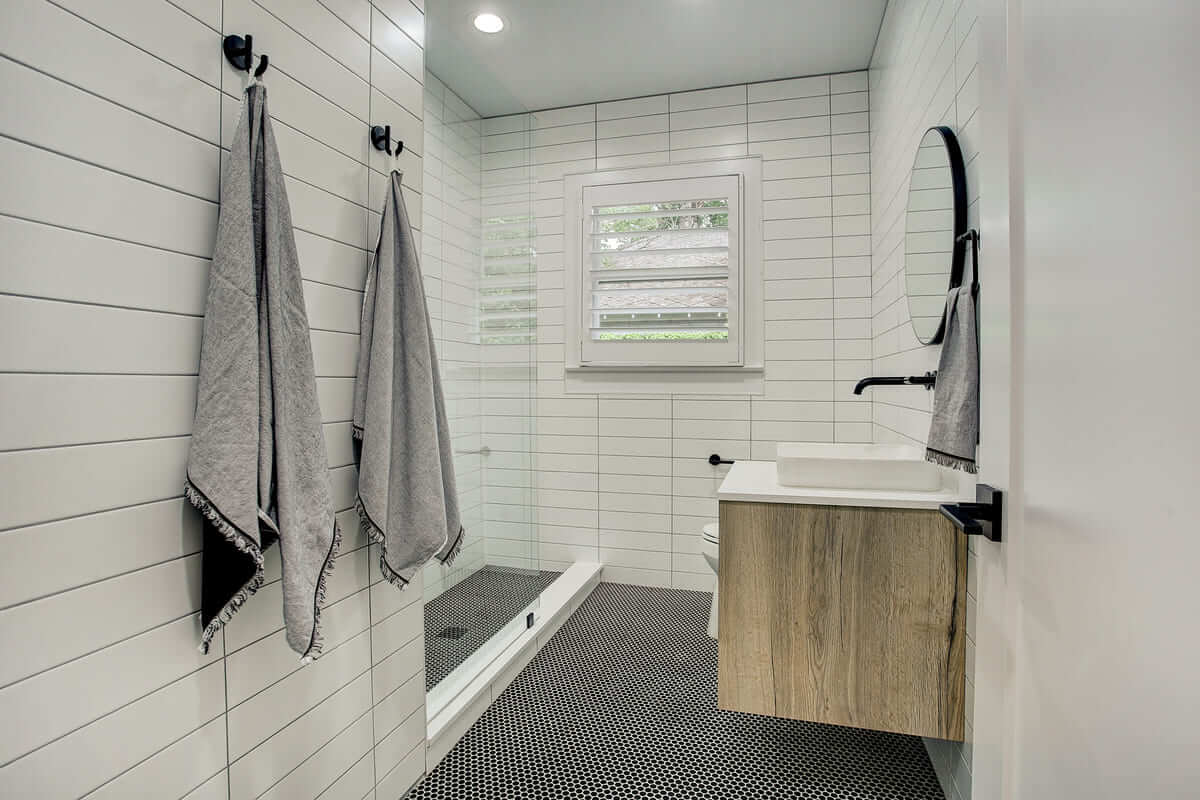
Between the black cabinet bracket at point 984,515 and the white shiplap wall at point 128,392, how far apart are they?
122cm

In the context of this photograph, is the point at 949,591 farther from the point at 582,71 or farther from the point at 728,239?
the point at 582,71

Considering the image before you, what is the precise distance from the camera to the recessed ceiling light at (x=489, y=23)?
2.53 m

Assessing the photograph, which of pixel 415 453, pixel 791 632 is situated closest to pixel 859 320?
pixel 791 632

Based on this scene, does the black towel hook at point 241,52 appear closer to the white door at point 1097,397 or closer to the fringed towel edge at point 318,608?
the fringed towel edge at point 318,608

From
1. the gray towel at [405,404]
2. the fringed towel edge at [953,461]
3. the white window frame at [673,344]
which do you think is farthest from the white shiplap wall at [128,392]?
the white window frame at [673,344]

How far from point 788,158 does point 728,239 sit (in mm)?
488

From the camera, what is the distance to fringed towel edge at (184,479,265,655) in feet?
3.13

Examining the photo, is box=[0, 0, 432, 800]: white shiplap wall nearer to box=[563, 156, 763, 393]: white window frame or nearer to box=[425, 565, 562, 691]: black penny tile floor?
box=[425, 565, 562, 691]: black penny tile floor

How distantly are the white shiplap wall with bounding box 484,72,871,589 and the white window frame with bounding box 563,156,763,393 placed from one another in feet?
0.17

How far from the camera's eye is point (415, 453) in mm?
1450

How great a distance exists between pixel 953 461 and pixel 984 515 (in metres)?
0.48

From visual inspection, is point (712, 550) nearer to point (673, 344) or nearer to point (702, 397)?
point (702, 397)

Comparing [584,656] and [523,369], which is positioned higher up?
[523,369]

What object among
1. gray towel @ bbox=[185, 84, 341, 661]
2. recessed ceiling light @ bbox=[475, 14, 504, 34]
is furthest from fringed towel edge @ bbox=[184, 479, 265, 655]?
recessed ceiling light @ bbox=[475, 14, 504, 34]
